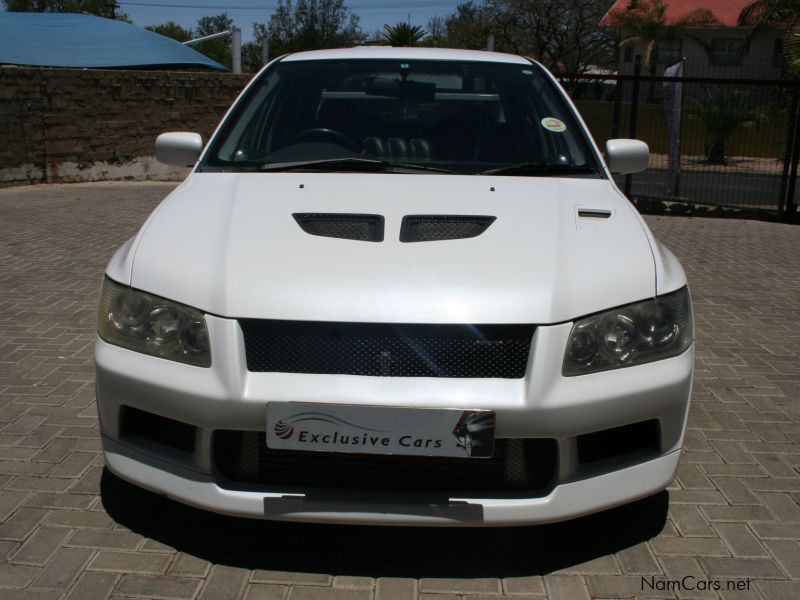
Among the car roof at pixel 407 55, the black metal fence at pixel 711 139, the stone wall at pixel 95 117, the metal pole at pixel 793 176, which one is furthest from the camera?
the stone wall at pixel 95 117

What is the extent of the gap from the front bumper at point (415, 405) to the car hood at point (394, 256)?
15 cm

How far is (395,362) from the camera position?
2477 millimetres

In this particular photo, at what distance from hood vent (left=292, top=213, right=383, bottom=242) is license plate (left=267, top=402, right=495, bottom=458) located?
665 mm

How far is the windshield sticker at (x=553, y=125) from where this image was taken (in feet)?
12.8

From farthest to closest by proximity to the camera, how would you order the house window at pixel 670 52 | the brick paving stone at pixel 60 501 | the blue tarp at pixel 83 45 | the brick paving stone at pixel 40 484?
the house window at pixel 670 52 < the blue tarp at pixel 83 45 < the brick paving stone at pixel 40 484 < the brick paving stone at pixel 60 501

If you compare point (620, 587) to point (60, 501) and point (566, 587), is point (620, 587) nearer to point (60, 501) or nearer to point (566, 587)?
point (566, 587)

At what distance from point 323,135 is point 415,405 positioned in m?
1.84

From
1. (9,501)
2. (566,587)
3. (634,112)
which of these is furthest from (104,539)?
(634,112)


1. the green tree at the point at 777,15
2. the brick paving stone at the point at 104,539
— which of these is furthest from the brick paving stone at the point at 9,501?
the green tree at the point at 777,15

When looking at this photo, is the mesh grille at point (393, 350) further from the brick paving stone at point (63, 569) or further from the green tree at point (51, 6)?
the green tree at point (51, 6)

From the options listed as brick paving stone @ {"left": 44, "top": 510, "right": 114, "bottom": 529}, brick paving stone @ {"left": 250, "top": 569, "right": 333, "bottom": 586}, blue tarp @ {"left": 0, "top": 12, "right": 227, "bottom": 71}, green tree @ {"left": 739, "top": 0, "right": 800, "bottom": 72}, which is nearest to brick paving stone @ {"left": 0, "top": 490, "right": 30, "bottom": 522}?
brick paving stone @ {"left": 44, "top": 510, "right": 114, "bottom": 529}

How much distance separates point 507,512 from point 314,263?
37.4 inches

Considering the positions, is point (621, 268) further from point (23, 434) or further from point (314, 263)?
point (23, 434)

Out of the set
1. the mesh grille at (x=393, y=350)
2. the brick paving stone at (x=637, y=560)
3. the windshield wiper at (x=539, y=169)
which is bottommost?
Answer: the brick paving stone at (x=637, y=560)
